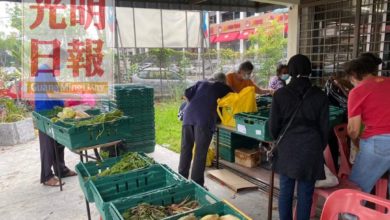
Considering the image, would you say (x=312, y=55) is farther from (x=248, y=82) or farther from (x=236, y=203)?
(x=236, y=203)

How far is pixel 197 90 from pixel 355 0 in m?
2.97

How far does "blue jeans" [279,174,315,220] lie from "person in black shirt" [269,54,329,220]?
0.02 m

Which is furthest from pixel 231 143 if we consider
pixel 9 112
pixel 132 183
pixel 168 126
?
pixel 9 112

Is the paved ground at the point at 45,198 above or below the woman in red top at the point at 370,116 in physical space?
below

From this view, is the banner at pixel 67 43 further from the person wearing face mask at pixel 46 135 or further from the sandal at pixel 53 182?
the sandal at pixel 53 182

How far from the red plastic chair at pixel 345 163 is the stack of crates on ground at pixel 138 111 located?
301 centimetres

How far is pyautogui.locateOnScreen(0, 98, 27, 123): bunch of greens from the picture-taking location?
245 inches

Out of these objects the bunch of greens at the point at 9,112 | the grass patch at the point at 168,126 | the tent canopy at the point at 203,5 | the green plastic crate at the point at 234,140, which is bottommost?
the grass patch at the point at 168,126

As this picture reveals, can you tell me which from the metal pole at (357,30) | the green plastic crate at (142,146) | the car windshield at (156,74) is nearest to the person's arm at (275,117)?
the metal pole at (357,30)

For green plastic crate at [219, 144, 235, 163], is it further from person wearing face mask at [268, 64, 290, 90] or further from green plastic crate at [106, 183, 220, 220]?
green plastic crate at [106, 183, 220, 220]

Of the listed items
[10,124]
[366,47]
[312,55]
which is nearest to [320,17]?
[312,55]

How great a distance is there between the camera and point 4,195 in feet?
12.5

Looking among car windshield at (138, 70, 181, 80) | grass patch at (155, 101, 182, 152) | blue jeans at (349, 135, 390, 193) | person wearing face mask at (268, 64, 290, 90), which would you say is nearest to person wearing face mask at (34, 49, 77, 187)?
grass patch at (155, 101, 182, 152)

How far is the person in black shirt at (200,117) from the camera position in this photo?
3.40 meters
